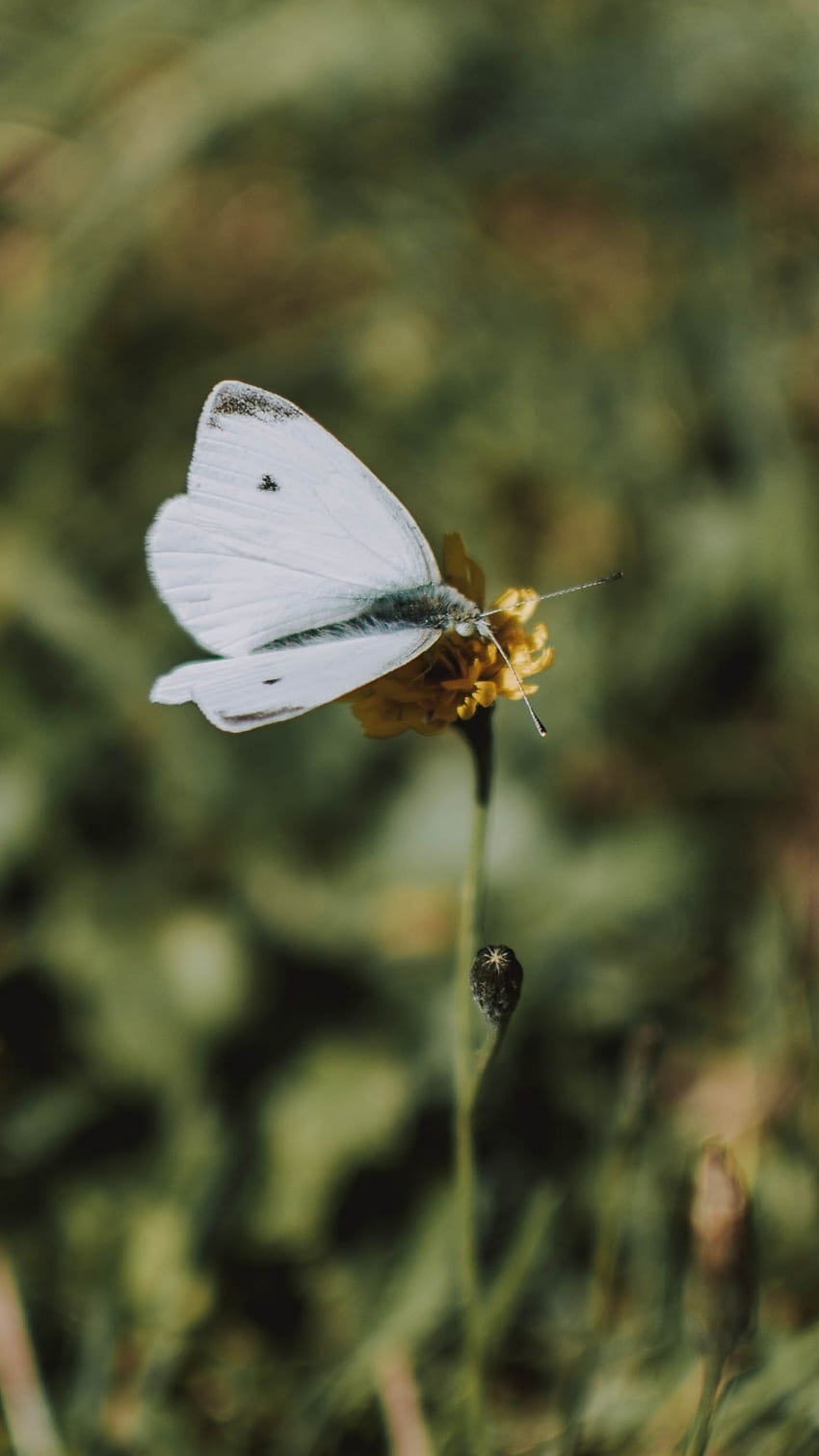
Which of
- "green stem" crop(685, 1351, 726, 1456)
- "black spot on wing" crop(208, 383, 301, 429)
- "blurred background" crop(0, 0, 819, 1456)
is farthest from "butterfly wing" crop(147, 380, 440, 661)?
"green stem" crop(685, 1351, 726, 1456)

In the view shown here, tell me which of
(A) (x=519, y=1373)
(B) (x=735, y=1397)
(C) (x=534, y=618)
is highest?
(C) (x=534, y=618)

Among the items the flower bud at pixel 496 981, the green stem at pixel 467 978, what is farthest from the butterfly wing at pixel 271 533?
the flower bud at pixel 496 981

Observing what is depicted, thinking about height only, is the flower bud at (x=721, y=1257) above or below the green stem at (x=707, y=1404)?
above

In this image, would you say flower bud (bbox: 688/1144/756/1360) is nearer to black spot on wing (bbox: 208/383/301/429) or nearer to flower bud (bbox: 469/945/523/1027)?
flower bud (bbox: 469/945/523/1027)

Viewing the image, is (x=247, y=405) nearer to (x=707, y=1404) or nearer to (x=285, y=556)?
(x=285, y=556)

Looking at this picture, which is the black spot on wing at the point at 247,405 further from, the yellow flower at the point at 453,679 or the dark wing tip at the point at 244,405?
the yellow flower at the point at 453,679

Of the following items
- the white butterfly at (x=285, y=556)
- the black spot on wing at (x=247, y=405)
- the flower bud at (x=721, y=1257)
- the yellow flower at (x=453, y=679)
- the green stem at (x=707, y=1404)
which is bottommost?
the green stem at (x=707, y=1404)

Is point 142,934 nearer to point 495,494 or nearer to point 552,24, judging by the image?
point 495,494

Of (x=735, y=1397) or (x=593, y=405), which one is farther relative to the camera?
(x=593, y=405)

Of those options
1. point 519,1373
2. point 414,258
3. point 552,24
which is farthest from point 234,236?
A: point 519,1373
